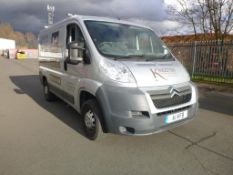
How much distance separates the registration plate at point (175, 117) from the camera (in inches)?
124

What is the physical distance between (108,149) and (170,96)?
50.5 inches

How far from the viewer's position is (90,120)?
357 cm

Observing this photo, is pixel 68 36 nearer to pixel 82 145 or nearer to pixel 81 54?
pixel 81 54

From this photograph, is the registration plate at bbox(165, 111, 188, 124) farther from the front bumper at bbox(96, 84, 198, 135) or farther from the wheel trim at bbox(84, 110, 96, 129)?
the wheel trim at bbox(84, 110, 96, 129)

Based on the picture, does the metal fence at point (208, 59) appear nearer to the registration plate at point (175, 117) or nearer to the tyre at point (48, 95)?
the registration plate at point (175, 117)

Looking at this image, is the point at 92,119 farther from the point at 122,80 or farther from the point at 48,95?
the point at 48,95

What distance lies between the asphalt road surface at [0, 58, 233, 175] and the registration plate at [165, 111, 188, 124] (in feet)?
1.58

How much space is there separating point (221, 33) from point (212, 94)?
21.2 feet

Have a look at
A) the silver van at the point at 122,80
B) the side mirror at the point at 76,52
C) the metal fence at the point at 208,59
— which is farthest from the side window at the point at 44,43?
the metal fence at the point at 208,59

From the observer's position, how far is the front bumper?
2.93 metres

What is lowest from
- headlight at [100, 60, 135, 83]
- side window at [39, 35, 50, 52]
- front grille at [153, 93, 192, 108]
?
front grille at [153, 93, 192, 108]

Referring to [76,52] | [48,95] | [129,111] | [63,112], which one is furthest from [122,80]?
[48,95]

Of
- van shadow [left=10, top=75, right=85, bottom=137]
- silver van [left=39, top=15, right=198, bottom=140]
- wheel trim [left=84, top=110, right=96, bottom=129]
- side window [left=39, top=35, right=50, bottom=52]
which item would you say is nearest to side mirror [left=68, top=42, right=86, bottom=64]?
silver van [left=39, top=15, right=198, bottom=140]

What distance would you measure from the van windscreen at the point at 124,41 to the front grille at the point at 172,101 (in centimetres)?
86
